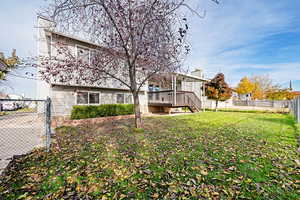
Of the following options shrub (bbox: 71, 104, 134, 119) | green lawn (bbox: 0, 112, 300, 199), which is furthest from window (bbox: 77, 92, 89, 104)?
green lawn (bbox: 0, 112, 300, 199)

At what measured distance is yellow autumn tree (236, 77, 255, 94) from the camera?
102 feet

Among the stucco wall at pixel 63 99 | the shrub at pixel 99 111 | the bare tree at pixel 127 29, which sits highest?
the bare tree at pixel 127 29

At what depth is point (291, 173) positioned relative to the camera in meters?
2.66

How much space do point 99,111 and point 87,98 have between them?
151 cm

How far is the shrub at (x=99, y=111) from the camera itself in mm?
8586

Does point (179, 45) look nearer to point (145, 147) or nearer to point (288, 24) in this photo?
point (145, 147)

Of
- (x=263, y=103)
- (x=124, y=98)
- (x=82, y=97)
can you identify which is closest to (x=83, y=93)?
(x=82, y=97)

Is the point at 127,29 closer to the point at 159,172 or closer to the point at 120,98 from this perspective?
the point at 159,172

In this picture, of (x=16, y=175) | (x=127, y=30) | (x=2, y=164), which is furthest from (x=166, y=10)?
(x=2, y=164)

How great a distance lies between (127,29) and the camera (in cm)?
493

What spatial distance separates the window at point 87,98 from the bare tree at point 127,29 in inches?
185

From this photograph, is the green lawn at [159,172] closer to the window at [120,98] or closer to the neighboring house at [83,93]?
the neighboring house at [83,93]

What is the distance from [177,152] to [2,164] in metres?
4.38

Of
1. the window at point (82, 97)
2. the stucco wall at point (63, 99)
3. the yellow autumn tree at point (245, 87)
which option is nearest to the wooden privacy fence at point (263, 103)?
the yellow autumn tree at point (245, 87)
